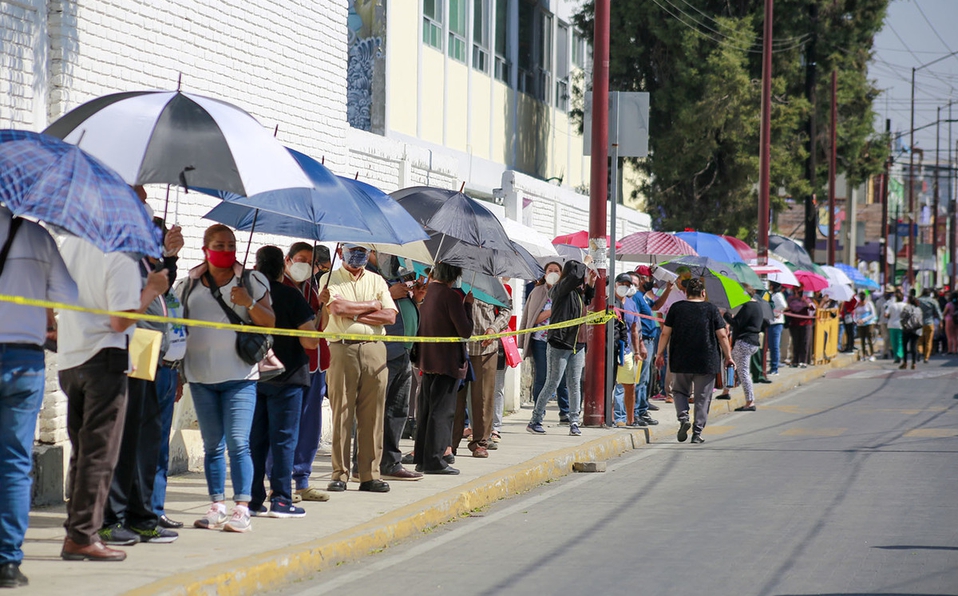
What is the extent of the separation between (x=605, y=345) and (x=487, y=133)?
13.5 m

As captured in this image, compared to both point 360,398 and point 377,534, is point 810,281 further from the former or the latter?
point 377,534

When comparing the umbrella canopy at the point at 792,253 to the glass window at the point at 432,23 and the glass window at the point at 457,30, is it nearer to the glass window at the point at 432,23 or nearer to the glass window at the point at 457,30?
the glass window at the point at 457,30

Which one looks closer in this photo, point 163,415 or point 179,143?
point 179,143

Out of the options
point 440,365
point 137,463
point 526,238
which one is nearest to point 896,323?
point 526,238

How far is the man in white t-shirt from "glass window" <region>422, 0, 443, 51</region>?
61.5 ft

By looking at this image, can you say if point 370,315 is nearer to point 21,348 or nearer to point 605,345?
point 21,348

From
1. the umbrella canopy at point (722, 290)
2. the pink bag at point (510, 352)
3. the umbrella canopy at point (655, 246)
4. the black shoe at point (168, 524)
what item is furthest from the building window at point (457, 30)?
the black shoe at point (168, 524)

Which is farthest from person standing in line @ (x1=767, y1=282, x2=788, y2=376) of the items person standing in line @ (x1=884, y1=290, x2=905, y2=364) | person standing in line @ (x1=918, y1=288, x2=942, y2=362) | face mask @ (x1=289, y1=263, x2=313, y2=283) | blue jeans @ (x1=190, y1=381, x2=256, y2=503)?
blue jeans @ (x1=190, y1=381, x2=256, y2=503)

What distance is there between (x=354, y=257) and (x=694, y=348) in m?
6.28

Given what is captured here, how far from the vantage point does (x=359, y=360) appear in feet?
33.5

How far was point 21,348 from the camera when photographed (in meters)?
6.66

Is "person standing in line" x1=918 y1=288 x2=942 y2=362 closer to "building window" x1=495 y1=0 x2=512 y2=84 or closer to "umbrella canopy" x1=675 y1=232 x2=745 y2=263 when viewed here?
"building window" x1=495 y1=0 x2=512 y2=84

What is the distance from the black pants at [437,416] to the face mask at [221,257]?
12.4 ft

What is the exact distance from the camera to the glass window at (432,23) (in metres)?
25.5
